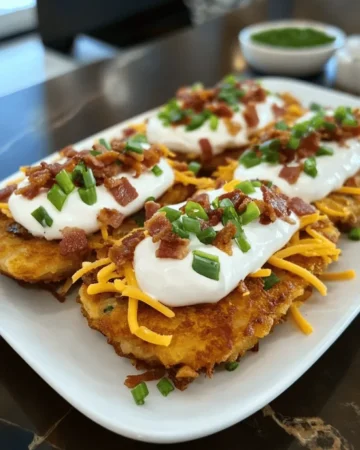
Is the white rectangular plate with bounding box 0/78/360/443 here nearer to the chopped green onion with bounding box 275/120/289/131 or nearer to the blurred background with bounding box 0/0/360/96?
the chopped green onion with bounding box 275/120/289/131

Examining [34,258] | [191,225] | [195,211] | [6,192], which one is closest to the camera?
[191,225]

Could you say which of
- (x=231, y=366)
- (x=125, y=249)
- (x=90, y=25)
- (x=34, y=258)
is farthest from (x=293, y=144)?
(x=90, y=25)

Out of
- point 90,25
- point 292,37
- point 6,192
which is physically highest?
point 6,192

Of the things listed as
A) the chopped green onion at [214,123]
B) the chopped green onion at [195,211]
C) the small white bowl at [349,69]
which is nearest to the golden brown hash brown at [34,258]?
→ the chopped green onion at [195,211]

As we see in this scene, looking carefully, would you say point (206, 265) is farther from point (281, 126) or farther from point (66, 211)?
point (281, 126)

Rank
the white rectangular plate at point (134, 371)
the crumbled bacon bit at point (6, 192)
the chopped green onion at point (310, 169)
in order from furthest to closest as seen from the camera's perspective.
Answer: the chopped green onion at point (310, 169), the crumbled bacon bit at point (6, 192), the white rectangular plate at point (134, 371)

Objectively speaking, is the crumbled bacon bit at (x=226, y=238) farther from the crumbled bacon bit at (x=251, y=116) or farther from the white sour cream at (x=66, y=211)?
the crumbled bacon bit at (x=251, y=116)

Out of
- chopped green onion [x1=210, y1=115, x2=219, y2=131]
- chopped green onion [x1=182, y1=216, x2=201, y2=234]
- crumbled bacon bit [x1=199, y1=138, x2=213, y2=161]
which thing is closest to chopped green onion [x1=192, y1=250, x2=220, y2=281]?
chopped green onion [x1=182, y1=216, x2=201, y2=234]
